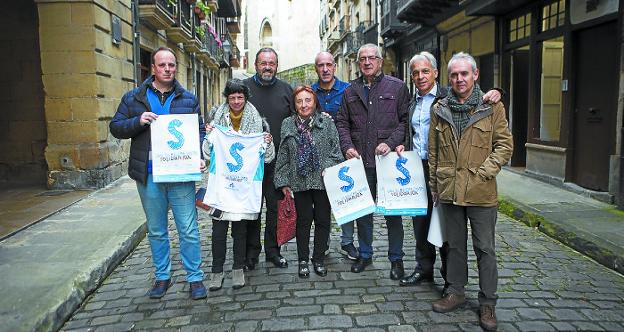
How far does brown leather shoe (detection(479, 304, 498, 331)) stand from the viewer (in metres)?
3.39

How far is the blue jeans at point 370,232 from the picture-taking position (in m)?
4.48

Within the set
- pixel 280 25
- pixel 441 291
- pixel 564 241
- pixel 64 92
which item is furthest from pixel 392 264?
pixel 280 25

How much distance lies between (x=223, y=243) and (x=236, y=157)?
76cm

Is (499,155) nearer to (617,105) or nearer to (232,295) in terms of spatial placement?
(232,295)

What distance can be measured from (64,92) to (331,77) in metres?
5.71

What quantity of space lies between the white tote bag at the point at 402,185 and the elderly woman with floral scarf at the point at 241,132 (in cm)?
98

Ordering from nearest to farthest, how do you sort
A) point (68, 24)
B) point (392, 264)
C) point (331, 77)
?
point (392, 264) → point (331, 77) → point (68, 24)

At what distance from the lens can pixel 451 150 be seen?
3564 millimetres

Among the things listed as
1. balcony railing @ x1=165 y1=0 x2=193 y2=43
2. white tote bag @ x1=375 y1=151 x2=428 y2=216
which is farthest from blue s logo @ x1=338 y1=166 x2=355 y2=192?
balcony railing @ x1=165 y1=0 x2=193 y2=43

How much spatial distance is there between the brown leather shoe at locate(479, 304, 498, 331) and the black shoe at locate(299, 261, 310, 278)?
1.55 metres

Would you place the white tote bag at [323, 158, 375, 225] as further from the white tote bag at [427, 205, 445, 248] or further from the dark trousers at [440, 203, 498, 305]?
the dark trousers at [440, 203, 498, 305]

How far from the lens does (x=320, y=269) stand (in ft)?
15.0

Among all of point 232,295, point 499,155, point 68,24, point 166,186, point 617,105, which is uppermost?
point 68,24

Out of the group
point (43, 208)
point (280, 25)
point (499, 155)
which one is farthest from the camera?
point (280, 25)
